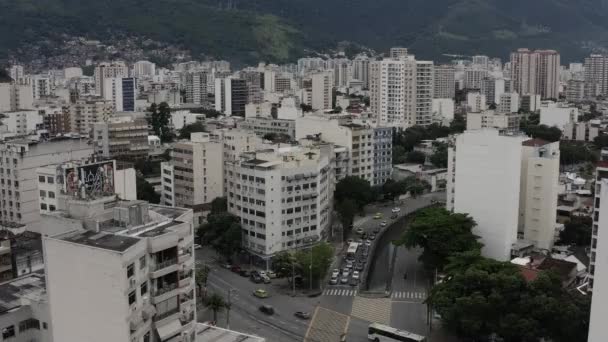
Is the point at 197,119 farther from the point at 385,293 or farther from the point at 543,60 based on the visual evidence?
the point at 543,60

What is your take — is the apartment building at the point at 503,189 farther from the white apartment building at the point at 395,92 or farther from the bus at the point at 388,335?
the white apartment building at the point at 395,92

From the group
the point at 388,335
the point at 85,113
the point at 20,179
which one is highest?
the point at 85,113

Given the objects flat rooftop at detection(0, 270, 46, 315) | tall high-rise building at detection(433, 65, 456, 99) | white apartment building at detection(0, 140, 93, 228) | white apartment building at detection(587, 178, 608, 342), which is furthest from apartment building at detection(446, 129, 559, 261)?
tall high-rise building at detection(433, 65, 456, 99)

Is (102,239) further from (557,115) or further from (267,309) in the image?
A: (557,115)

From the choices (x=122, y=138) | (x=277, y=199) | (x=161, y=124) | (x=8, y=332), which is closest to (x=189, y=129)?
(x=161, y=124)

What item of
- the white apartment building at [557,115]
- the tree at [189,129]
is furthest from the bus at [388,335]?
the white apartment building at [557,115]

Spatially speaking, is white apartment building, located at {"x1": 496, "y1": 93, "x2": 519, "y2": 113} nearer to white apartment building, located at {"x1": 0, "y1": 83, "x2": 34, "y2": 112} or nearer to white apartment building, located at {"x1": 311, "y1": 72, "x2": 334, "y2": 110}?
white apartment building, located at {"x1": 311, "y1": 72, "x2": 334, "y2": 110}
